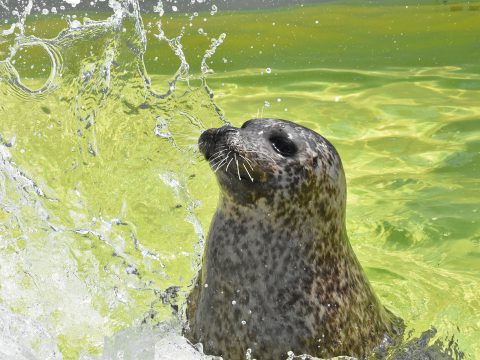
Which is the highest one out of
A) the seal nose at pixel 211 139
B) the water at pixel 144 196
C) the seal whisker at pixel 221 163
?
the seal nose at pixel 211 139

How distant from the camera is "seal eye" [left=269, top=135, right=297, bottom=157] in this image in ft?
10.3

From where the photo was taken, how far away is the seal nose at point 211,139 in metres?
3.07

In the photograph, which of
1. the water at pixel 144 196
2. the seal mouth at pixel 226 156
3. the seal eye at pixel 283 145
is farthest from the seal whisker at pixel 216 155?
the water at pixel 144 196

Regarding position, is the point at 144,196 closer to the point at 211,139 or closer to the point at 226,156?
the point at 211,139

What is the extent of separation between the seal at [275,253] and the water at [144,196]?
1.27 feet

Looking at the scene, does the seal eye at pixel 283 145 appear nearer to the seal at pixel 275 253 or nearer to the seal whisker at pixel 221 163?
the seal at pixel 275 253

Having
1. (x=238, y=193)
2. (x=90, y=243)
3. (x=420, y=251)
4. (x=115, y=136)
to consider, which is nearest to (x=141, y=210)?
(x=115, y=136)

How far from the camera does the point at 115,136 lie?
4844 mm

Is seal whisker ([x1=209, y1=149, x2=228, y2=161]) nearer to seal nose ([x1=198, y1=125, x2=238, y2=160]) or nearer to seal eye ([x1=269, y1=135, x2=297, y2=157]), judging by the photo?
seal nose ([x1=198, y1=125, x2=238, y2=160])

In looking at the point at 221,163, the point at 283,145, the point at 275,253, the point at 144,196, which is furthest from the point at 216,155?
the point at 144,196

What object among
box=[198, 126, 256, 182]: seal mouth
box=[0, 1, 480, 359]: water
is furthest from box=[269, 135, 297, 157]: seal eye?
box=[0, 1, 480, 359]: water

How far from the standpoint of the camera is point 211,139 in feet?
10.1

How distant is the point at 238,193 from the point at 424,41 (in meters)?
6.34

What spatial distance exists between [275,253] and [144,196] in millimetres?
1754
